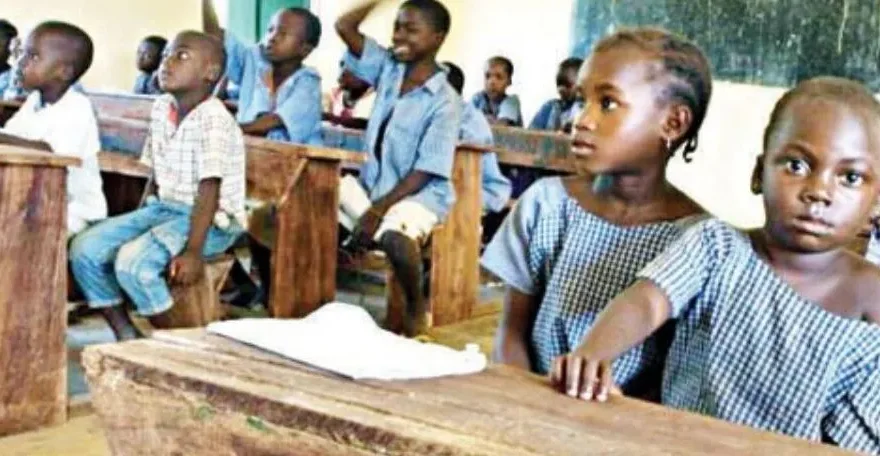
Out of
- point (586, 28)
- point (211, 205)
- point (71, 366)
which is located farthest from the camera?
point (586, 28)

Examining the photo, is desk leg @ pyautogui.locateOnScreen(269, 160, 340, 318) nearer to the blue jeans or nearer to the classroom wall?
the blue jeans

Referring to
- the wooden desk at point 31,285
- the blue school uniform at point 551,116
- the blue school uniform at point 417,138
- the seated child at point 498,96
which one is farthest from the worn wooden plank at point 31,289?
the seated child at point 498,96

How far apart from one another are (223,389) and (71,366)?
2.67 m

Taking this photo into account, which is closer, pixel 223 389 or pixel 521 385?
pixel 223 389

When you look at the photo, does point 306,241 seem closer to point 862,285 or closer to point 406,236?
point 406,236

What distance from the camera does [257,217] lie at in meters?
3.86

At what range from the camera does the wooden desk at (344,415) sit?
967 millimetres

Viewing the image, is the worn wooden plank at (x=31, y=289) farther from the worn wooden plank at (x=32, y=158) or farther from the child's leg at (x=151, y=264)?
the child's leg at (x=151, y=264)

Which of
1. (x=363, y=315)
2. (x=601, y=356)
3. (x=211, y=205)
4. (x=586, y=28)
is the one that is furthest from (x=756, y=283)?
(x=586, y=28)

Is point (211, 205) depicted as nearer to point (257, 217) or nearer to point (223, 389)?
point (257, 217)

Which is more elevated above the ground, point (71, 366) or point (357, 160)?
point (357, 160)

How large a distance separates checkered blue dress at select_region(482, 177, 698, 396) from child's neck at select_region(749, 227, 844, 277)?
0.21 meters

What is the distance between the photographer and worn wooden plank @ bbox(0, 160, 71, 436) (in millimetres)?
2766

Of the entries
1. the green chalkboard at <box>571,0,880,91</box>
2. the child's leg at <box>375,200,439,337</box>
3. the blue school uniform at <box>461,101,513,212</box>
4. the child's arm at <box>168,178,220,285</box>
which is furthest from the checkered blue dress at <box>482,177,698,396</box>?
the green chalkboard at <box>571,0,880,91</box>
